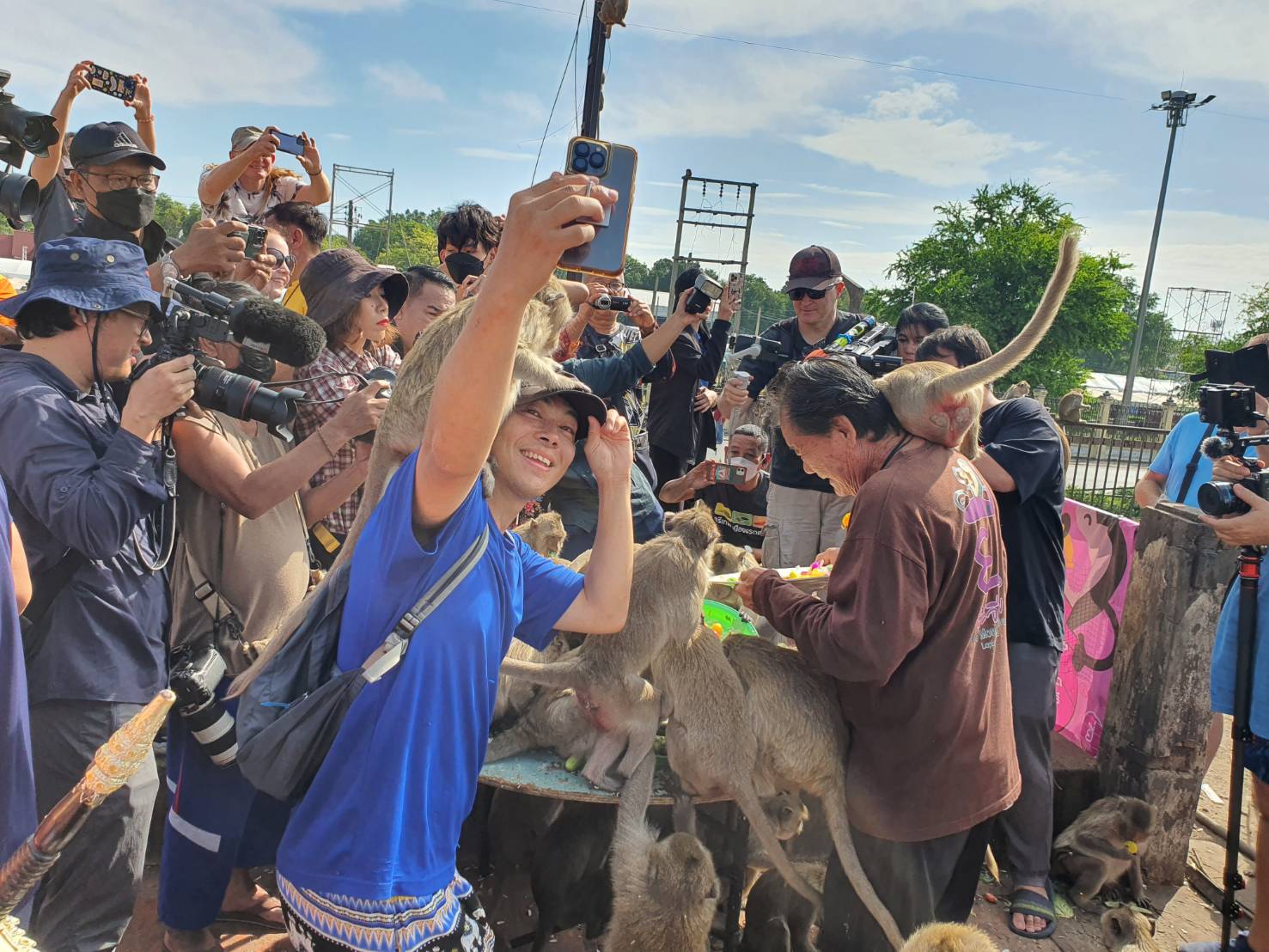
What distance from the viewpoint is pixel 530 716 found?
128 inches

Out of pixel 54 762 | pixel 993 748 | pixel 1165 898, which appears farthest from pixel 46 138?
pixel 1165 898

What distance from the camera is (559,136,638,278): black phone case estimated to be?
8.43ft

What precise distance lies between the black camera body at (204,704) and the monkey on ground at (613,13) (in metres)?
9.58

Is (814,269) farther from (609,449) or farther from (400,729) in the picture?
(400,729)

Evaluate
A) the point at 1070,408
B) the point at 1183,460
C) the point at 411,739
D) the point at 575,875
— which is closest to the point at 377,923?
the point at 411,739

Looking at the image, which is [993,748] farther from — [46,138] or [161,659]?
[46,138]

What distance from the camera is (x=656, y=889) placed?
2.85 metres

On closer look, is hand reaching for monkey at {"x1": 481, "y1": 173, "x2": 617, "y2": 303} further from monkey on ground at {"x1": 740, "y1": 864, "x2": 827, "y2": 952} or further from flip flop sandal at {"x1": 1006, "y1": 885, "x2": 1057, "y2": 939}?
flip flop sandal at {"x1": 1006, "y1": 885, "x2": 1057, "y2": 939}

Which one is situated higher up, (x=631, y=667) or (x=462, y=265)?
(x=462, y=265)

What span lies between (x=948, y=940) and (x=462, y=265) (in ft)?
15.1

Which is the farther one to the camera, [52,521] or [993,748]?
[993,748]

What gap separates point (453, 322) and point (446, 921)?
212 cm

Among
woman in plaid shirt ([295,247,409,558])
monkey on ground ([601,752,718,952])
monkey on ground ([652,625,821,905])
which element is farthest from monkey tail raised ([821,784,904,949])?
woman in plaid shirt ([295,247,409,558])

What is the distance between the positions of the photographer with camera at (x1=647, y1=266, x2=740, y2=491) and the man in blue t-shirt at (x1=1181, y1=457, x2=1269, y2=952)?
3807 millimetres
